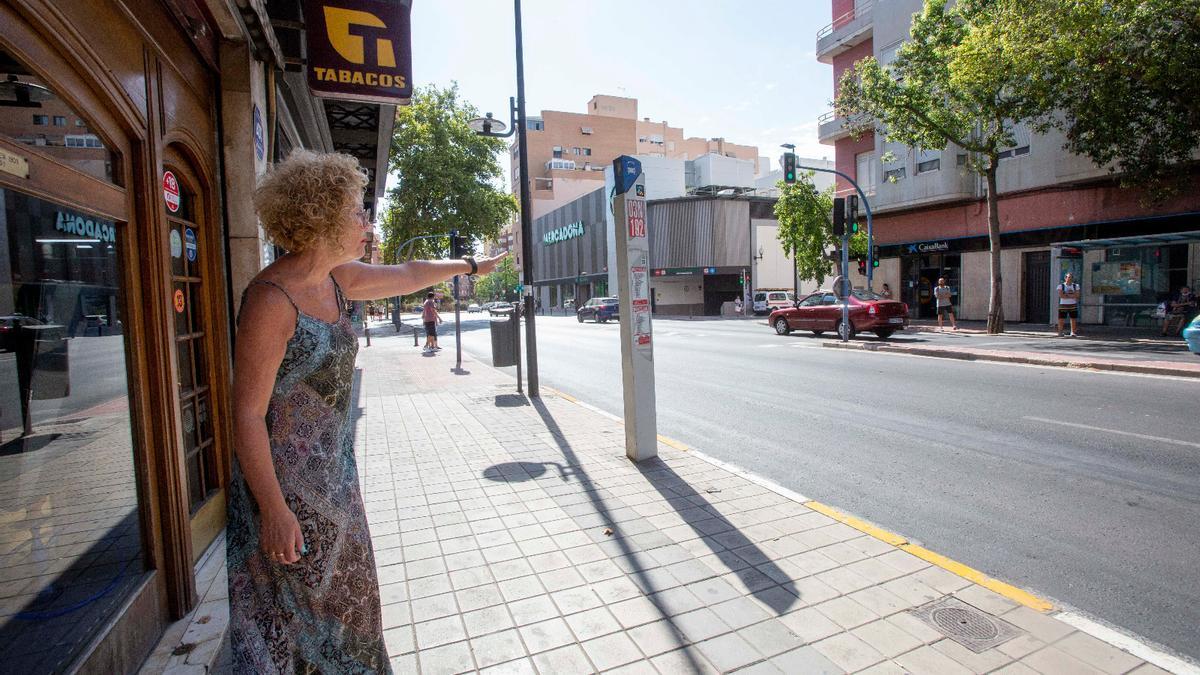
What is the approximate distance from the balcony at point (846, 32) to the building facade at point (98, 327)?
97.9ft

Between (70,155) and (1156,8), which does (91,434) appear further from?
(1156,8)

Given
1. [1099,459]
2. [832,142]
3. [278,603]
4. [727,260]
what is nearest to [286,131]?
[278,603]

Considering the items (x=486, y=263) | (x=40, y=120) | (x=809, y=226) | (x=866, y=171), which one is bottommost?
(x=486, y=263)

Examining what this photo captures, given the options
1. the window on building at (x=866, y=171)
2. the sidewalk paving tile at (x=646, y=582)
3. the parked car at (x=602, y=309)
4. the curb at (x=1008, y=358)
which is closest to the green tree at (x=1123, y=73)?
the curb at (x=1008, y=358)

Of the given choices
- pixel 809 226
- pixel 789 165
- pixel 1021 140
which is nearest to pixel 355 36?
pixel 789 165

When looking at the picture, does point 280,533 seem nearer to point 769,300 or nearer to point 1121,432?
point 1121,432

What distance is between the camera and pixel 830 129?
96.5 ft

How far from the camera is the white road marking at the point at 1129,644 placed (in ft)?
8.45

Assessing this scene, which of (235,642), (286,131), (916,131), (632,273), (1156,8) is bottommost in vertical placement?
(235,642)

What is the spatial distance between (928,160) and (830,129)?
5.69 m

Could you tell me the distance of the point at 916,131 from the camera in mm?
19141

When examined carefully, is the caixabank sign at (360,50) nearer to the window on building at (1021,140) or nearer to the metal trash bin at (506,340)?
the metal trash bin at (506,340)

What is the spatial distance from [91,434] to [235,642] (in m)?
1.28

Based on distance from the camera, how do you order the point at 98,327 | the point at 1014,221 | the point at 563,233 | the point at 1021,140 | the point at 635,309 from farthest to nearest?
the point at 563,233, the point at 1014,221, the point at 1021,140, the point at 635,309, the point at 98,327
